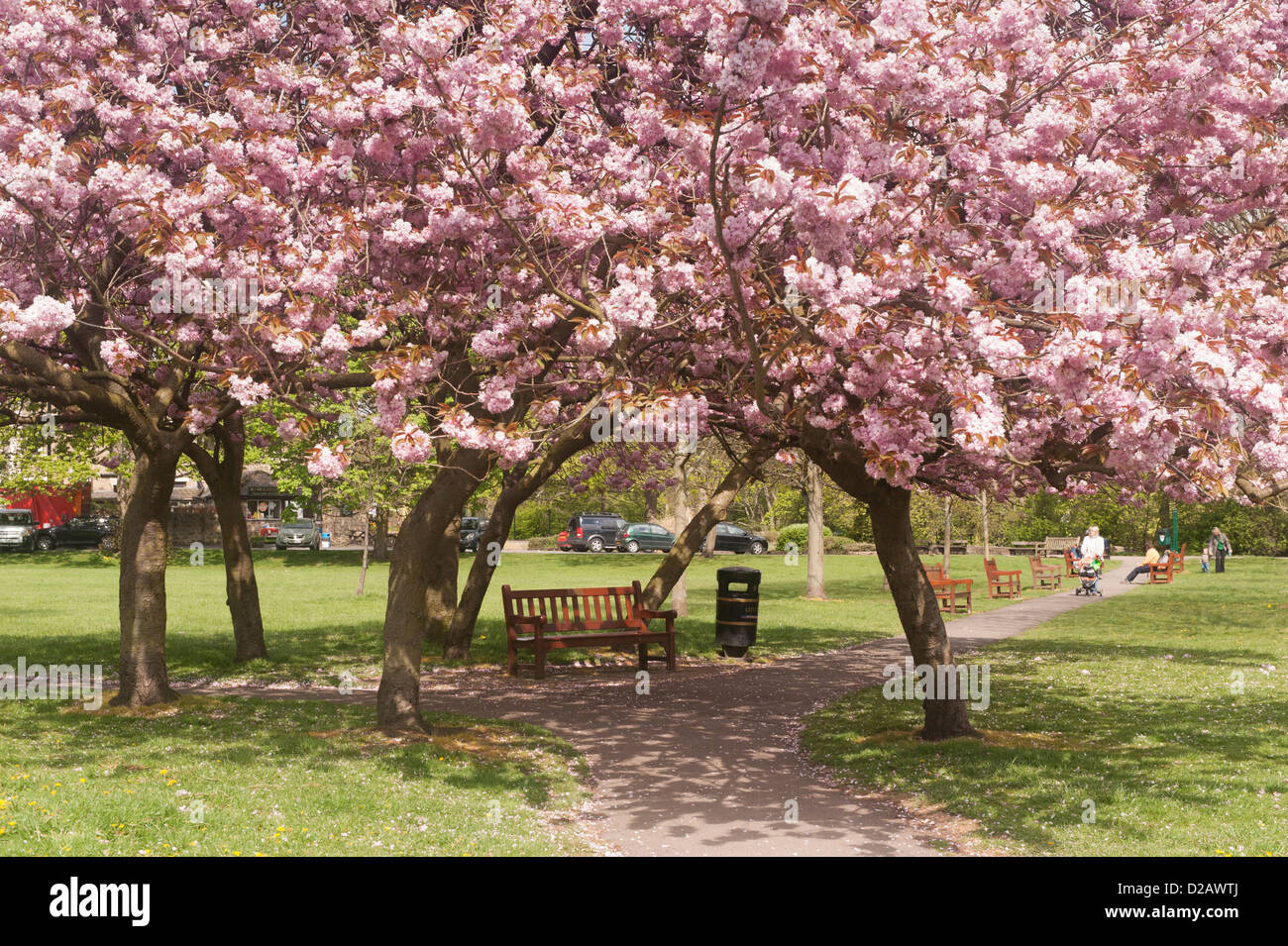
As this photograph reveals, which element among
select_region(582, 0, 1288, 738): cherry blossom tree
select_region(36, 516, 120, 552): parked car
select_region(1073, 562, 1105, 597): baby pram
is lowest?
select_region(1073, 562, 1105, 597): baby pram

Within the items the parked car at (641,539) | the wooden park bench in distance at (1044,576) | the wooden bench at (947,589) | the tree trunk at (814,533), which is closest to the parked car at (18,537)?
the parked car at (641,539)

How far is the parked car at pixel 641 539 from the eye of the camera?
164 ft

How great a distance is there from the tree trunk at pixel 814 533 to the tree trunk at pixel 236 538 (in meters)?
14.1

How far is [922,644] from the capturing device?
974 centimetres

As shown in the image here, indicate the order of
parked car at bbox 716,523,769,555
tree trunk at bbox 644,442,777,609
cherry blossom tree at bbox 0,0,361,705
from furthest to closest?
parked car at bbox 716,523,769,555, tree trunk at bbox 644,442,777,609, cherry blossom tree at bbox 0,0,361,705

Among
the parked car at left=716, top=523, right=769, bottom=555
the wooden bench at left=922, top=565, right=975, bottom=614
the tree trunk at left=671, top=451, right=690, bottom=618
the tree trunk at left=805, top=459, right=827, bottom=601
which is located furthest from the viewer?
the parked car at left=716, top=523, right=769, bottom=555

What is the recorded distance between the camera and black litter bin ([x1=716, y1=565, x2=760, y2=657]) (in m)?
16.9

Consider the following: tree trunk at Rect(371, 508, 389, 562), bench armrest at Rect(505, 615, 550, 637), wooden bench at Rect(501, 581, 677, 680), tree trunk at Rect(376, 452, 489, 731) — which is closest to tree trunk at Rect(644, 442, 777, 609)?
wooden bench at Rect(501, 581, 677, 680)

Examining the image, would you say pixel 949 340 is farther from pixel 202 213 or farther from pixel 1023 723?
pixel 202 213

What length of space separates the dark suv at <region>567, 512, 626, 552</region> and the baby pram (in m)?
25.5

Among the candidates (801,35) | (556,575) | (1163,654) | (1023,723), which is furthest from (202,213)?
(556,575)

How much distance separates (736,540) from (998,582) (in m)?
21.3

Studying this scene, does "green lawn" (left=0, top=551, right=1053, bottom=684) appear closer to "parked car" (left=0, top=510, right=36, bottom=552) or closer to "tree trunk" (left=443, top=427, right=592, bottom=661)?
"tree trunk" (left=443, top=427, right=592, bottom=661)

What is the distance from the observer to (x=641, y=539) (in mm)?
50094
